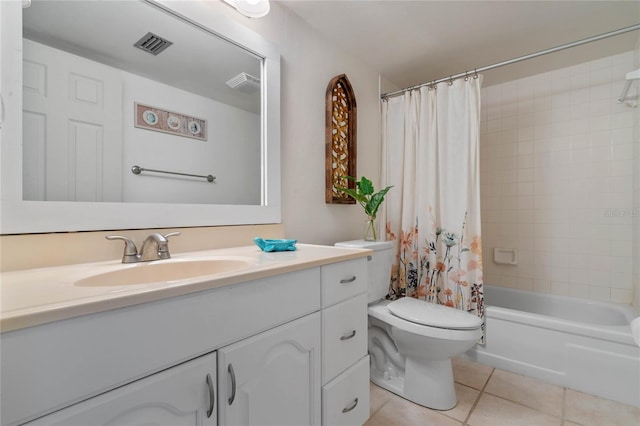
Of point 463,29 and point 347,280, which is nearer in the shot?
point 347,280

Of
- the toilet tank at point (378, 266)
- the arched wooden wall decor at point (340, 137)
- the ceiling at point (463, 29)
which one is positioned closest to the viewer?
the ceiling at point (463, 29)

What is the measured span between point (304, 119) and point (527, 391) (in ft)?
6.48

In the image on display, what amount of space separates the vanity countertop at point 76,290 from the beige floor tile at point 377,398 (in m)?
1.01

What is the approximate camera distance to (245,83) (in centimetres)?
142

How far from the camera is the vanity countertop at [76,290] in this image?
0.46 meters

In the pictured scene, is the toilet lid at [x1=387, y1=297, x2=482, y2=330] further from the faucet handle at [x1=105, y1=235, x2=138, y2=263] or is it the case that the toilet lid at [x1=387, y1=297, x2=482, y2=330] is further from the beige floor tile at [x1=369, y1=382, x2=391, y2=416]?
the faucet handle at [x1=105, y1=235, x2=138, y2=263]

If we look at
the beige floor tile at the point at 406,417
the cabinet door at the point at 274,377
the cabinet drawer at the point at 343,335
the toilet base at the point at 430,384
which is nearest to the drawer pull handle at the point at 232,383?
the cabinet door at the point at 274,377

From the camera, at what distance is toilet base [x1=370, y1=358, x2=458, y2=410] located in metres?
1.44

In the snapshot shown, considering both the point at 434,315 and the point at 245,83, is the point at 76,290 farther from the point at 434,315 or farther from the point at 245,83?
the point at 434,315

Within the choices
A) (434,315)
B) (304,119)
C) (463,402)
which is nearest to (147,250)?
(304,119)

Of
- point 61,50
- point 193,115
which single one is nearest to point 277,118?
point 193,115

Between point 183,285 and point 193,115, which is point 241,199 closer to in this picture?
point 193,115

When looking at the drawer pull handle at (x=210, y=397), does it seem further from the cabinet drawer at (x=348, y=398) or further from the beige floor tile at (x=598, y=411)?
the beige floor tile at (x=598, y=411)

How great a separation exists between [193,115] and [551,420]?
7.09 ft
